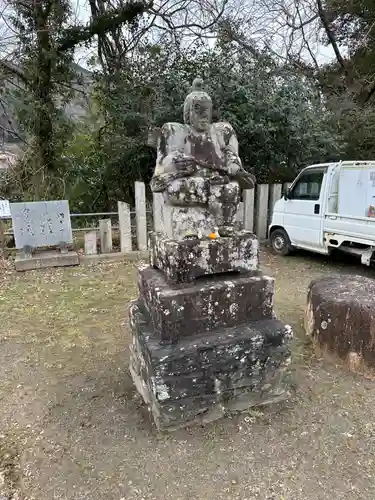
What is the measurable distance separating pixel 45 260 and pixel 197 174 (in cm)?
431

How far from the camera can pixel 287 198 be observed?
648 centimetres

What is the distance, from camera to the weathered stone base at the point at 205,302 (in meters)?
2.34

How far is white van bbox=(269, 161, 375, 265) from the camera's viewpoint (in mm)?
5227

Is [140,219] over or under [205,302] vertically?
over

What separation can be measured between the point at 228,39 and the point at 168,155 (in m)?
7.20

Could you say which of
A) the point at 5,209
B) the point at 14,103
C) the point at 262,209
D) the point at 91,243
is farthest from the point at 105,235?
the point at 14,103

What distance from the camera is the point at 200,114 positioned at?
2.42 meters

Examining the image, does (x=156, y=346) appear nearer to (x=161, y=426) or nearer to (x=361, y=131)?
(x=161, y=426)

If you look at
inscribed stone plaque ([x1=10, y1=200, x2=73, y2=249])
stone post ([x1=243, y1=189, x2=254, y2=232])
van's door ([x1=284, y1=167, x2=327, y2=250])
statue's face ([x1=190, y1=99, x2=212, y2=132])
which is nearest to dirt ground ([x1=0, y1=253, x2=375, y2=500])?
statue's face ([x1=190, y1=99, x2=212, y2=132])

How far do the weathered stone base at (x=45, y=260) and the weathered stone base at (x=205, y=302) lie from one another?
380cm

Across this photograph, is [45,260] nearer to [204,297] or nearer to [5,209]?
[5,209]

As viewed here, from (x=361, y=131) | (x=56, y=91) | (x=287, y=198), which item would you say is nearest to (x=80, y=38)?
(x=56, y=91)

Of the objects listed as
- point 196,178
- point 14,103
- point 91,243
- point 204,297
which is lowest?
point 91,243

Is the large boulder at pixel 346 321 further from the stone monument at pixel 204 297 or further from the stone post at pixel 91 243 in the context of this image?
the stone post at pixel 91 243
